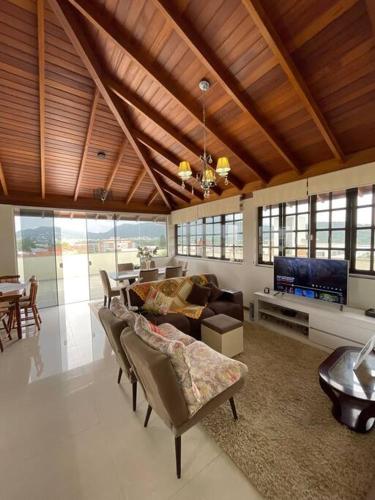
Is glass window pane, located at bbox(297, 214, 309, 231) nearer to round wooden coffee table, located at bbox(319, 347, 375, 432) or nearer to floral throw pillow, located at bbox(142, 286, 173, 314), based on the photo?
round wooden coffee table, located at bbox(319, 347, 375, 432)

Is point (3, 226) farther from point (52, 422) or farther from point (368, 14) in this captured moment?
point (368, 14)

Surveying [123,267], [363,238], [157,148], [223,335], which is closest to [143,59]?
[157,148]

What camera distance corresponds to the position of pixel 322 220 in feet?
12.3

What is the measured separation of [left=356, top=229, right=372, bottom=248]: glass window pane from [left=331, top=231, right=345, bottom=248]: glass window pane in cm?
20

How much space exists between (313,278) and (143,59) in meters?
3.98

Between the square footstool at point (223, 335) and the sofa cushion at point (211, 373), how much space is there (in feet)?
2.20

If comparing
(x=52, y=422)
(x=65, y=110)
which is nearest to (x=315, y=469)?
(x=52, y=422)

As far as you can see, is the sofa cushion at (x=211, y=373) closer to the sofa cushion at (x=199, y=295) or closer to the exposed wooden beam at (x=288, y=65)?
the sofa cushion at (x=199, y=295)

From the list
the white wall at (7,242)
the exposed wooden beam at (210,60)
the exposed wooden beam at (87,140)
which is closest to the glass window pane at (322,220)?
the exposed wooden beam at (210,60)

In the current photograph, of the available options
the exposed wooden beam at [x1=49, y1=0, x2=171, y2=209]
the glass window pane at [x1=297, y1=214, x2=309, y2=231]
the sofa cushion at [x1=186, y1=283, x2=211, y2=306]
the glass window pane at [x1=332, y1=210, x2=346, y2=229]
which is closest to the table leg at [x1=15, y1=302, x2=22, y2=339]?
the sofa cushion at [x1=186, y1=283, x2=211, y2=306]

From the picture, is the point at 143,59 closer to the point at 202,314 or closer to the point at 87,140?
the point at 87,140

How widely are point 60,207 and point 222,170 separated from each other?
502 centimetres

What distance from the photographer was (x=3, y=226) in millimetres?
5188

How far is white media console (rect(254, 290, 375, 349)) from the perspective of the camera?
2.84m
